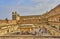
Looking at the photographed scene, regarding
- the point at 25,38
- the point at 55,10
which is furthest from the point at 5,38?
the point at 55,10

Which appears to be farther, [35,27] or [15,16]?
[15,16]

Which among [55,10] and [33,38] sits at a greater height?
[55,10]

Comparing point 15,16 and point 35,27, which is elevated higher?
point 15,16

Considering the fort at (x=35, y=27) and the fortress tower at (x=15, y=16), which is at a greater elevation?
the fortress tower at (x=15, y=16)

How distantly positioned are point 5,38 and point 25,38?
962mm

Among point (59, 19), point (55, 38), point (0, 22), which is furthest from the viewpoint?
point (0, 22)

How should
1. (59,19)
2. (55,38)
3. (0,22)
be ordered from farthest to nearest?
1. (0,22)
2. (59,19)
3. (55,38)

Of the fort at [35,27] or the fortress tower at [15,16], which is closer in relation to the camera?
the fort at [35,27]

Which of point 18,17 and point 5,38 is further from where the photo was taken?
point 18,17

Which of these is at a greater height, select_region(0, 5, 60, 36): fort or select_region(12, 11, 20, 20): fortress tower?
select_region(12, 11, 20, 20): fortress tower

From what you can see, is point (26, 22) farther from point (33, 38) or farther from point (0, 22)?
point (33, 38)

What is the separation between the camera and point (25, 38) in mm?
8469

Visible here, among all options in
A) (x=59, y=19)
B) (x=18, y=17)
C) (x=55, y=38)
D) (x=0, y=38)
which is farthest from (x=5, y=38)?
(x=18, y=17)

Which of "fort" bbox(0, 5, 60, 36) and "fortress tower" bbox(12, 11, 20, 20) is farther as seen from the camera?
"fortress tower" bbox(12, 11, 20, 20)
